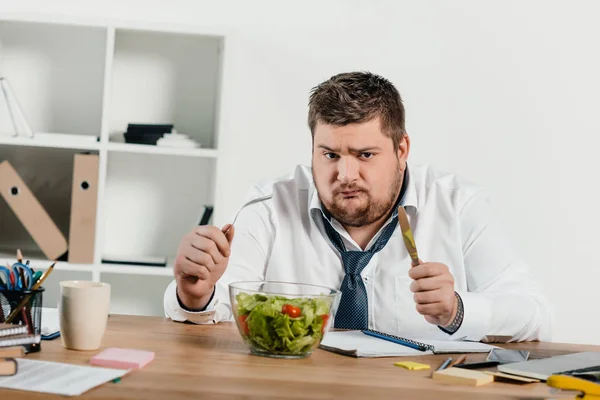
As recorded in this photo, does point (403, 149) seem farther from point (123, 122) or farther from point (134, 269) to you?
point (123, 122)

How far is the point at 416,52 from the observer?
3467 millimetres

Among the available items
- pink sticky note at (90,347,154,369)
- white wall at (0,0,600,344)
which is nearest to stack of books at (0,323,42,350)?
pink sticky note at (90,347,154,369)

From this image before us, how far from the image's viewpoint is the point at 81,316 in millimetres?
1429

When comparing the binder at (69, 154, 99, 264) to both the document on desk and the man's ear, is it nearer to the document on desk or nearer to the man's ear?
the man's ear

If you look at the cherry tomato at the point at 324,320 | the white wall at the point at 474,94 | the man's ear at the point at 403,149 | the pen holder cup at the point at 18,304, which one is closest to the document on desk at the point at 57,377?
the pen holder cup at the point at 18,304

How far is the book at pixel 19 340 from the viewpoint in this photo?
1.32 m

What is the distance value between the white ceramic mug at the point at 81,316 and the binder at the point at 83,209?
1.70m

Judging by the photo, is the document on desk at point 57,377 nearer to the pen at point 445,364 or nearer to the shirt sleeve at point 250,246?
the pen at point 445,364

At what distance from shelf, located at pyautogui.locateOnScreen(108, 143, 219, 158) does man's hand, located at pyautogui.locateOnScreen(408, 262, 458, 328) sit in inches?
61.0

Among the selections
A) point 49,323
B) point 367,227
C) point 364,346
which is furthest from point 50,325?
point 367,227

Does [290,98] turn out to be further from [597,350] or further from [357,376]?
[357,376]

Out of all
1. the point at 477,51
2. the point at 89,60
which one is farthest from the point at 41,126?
the point at 477,51

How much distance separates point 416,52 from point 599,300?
1.29 meters

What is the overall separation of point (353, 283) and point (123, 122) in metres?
1.63
